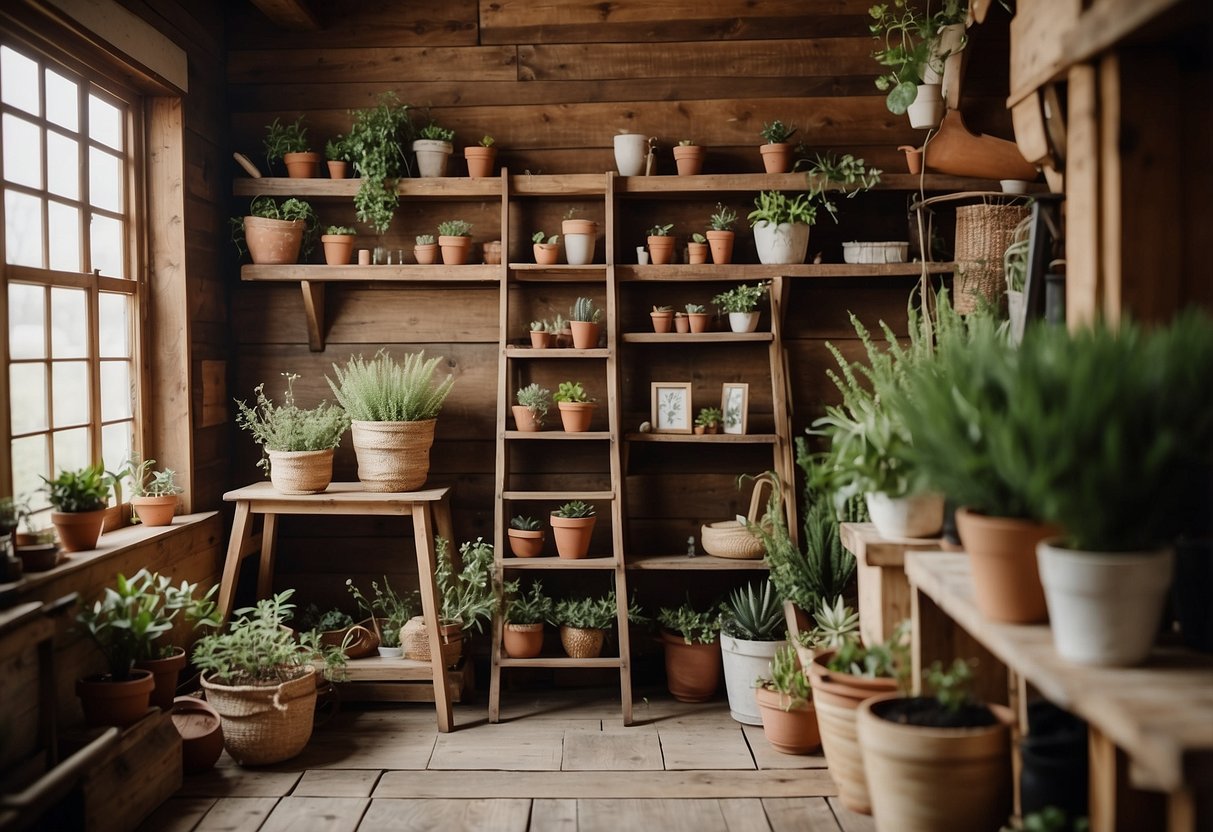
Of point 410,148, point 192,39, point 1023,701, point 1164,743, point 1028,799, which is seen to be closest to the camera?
point 1164,743

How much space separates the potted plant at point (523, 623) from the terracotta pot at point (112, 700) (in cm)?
136

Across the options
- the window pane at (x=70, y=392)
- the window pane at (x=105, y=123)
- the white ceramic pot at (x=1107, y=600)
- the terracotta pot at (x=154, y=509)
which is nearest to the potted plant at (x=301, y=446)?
the terracotta pot at (x=154, y=509)

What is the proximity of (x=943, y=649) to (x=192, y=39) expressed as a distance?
3475 mm

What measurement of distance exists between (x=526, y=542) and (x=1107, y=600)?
2635 mm

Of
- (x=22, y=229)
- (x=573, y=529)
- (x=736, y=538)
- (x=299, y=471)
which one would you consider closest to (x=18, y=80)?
(x=22, y=229)

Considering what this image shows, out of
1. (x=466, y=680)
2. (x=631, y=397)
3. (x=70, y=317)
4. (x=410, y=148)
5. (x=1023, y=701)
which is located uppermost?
(x=410, y=148)

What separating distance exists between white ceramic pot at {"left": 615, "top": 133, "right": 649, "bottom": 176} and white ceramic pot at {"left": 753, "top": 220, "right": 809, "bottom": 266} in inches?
21.0

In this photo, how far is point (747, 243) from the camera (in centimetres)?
426

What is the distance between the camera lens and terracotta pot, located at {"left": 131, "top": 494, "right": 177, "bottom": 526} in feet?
11.8

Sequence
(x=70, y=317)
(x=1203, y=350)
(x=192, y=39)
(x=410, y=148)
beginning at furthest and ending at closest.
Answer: (x=410, y=148)
(x=192, y=39)
(x=70, y=317)
(x=1203, y=350)

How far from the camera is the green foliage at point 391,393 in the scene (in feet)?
12.6

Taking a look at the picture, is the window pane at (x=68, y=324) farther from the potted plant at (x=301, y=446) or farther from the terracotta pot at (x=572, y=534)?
the terracotta pot at (x=572, y=534)

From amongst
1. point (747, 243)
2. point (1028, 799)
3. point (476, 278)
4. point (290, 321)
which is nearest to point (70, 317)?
point (290, 321)

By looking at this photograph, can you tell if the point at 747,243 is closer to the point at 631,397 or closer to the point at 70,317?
the point at 631,397
